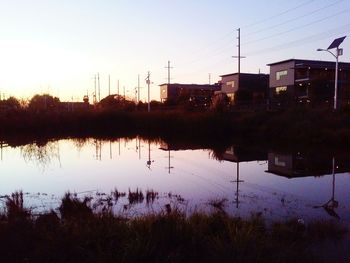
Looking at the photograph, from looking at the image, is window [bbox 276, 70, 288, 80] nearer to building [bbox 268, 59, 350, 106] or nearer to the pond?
building [bbox 268, 59, 350, 106]

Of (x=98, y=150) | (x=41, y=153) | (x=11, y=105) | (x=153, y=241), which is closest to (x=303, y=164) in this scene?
(x=98, y=150)

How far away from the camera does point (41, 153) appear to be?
96.8ft

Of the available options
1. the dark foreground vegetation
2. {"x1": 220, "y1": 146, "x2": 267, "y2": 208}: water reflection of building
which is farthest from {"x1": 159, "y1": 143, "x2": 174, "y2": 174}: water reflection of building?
the dark foreground vegetation

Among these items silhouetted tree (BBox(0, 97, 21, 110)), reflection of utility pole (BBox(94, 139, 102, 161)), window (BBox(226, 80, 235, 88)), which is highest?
window (BBox(226, 80, 235, 88))

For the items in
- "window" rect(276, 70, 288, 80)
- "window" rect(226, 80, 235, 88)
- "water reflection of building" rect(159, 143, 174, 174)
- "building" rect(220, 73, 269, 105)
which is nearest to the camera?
"water reflection of building" rect(159, 143, 174, 174)

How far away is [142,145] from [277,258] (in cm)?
2937

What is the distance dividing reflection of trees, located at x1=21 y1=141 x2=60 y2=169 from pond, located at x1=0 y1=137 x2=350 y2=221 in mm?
62

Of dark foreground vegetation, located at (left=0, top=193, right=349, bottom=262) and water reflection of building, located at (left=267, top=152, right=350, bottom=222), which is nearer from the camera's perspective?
dark foreground vegetation, located at (left=0, top=193, right=349, bottom=262)

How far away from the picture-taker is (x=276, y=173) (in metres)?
20.8

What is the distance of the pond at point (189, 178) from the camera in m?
13.3

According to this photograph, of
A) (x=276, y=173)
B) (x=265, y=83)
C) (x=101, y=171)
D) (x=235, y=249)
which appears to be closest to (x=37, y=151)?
(x=101, y=171)

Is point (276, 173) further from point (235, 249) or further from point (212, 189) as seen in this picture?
point (235, 249)

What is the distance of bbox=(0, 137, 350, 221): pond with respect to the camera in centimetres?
1334

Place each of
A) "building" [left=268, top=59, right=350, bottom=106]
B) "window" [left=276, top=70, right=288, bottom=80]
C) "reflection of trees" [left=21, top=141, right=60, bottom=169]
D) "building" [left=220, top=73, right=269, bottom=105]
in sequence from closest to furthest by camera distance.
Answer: "reflection of trees" [left=21, top=141, right=60, bottom=169], "building" [left=268, top=59, right=350, bottom=106], "window" [left=276, top=70, right=288, bottom=80], "building" [left=220, top=73, right=269, bottom=105]
